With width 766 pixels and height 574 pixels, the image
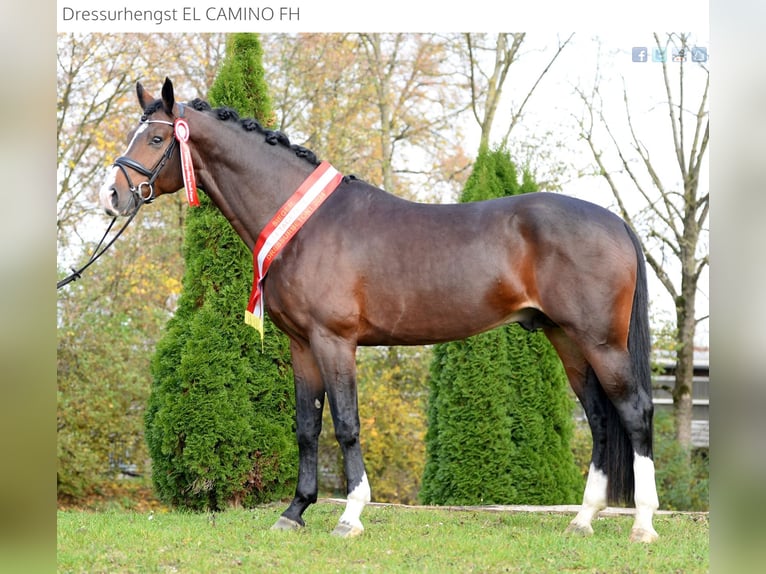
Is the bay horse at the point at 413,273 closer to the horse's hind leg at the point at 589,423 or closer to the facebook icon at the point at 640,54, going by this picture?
the horse's hind leg at the point at 589,423

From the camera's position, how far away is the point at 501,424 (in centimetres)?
673

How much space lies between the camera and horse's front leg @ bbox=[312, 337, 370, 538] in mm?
4676

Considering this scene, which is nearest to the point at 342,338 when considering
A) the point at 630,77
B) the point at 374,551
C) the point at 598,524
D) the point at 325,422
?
the point at 374,551

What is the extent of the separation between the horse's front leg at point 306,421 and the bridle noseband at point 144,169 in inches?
52.6

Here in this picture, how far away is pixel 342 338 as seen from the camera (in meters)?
4.71

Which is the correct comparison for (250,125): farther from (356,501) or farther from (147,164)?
(356,501)

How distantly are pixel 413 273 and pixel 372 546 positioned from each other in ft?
5.48

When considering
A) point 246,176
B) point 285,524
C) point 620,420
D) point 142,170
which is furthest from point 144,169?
point 620,420

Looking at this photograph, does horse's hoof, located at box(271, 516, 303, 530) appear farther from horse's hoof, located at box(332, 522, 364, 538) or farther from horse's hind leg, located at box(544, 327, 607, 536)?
horse's hind leg, located at box(544, 327, 607, 536)

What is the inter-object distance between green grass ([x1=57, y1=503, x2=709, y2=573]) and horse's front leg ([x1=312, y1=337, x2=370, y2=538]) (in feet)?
0.68

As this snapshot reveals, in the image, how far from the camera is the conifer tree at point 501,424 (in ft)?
22.1

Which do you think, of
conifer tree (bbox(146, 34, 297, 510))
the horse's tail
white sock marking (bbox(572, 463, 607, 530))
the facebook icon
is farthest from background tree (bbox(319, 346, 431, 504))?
the facebook icon

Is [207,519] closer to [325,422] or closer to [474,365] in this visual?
[474,365]

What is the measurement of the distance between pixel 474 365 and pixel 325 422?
3.56 metres
